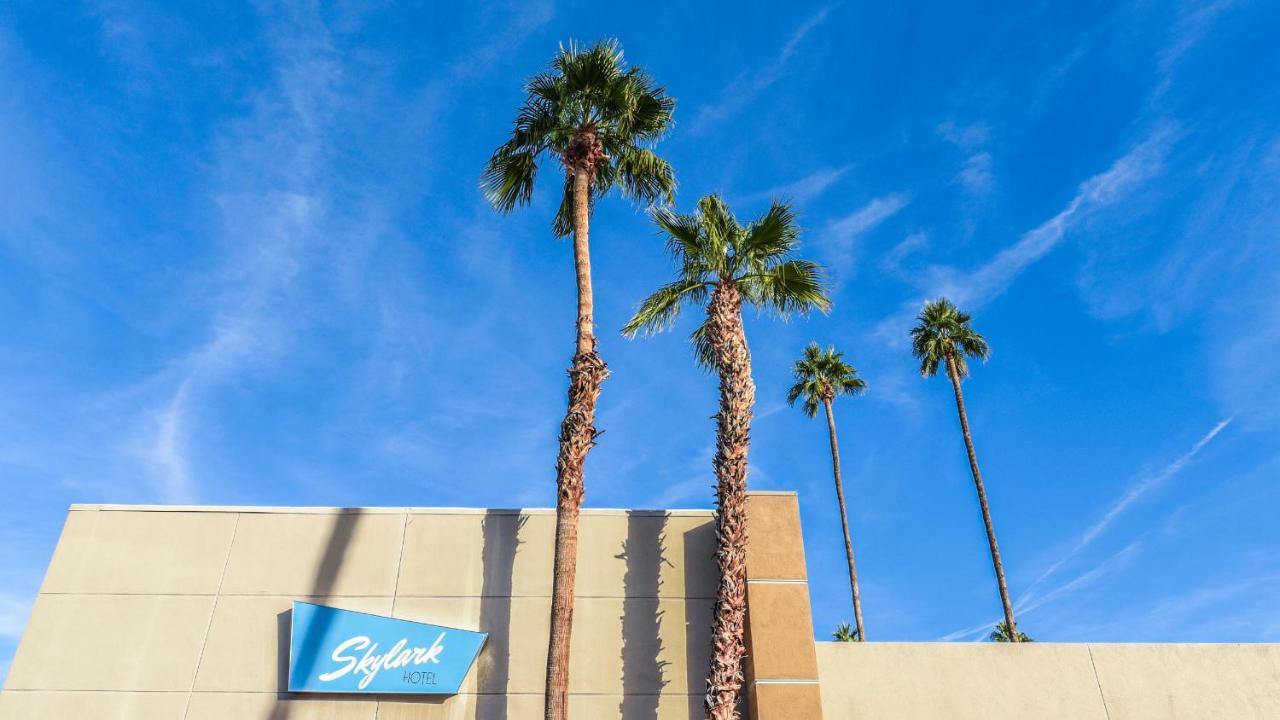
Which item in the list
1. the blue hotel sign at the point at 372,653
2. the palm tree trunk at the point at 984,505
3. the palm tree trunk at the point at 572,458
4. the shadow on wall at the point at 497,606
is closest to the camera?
the palm tree trunk at the point at 572,458

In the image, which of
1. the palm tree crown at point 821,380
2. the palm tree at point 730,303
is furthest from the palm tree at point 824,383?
the palm tree at point 730,303

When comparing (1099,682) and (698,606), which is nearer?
(698,606)

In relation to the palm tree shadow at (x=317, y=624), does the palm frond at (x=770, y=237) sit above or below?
above

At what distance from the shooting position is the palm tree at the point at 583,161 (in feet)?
35.9

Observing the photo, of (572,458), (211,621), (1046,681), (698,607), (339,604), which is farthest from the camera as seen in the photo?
(1046,681)

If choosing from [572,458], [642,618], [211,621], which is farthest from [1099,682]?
[211,621]

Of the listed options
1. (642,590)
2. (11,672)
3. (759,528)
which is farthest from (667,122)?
(11,672)

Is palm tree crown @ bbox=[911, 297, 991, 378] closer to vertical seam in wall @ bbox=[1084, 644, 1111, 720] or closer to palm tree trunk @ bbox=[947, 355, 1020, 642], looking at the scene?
palm tree trunk @ bbox=[947, 355, 1020, 642]

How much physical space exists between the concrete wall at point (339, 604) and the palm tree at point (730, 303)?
106 cm

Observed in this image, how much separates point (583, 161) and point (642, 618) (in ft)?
25.0

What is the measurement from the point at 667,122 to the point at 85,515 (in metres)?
11.6

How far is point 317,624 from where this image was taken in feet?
35.5

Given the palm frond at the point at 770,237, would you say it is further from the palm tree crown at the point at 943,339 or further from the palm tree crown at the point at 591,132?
the palm tree crown at the point at 943,339

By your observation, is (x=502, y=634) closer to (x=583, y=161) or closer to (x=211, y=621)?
(x=211, y=621)
